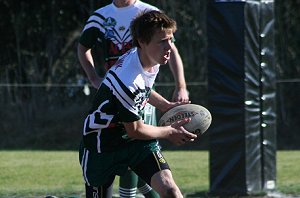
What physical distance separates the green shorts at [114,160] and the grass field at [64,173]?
356 centimetres

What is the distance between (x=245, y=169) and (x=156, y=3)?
13.5 m

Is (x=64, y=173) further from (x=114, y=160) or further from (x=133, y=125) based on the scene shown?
(x=133, y=125)

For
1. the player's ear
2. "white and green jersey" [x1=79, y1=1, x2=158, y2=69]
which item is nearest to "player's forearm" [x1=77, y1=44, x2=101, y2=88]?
"white and green jersey" [x1=79, y1=1, x2=158, y2=69]

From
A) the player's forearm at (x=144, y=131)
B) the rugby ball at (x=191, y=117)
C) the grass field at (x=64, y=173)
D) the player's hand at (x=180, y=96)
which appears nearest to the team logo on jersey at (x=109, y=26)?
the player's hand at (x=180, y=96)

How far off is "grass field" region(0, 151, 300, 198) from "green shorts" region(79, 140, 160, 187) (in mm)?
3558

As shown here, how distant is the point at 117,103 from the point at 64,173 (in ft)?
26.4

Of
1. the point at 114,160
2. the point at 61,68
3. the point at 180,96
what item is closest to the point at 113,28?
the point at 180,96

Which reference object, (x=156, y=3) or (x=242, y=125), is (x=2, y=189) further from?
(x=156, y=3)

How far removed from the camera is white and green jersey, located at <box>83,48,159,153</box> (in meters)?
5.30

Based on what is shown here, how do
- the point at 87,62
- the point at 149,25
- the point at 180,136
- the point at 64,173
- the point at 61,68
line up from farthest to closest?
the point at 61,68 < the point at 64,173 < the point at 87,62 < the point at 180,136 < the point at 149,25

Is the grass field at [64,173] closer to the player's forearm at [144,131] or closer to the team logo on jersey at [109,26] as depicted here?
the team logo on jersey at [109,26]

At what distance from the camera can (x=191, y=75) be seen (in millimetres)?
21969

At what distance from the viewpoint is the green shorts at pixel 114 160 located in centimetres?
559

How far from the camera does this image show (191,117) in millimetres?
5723
